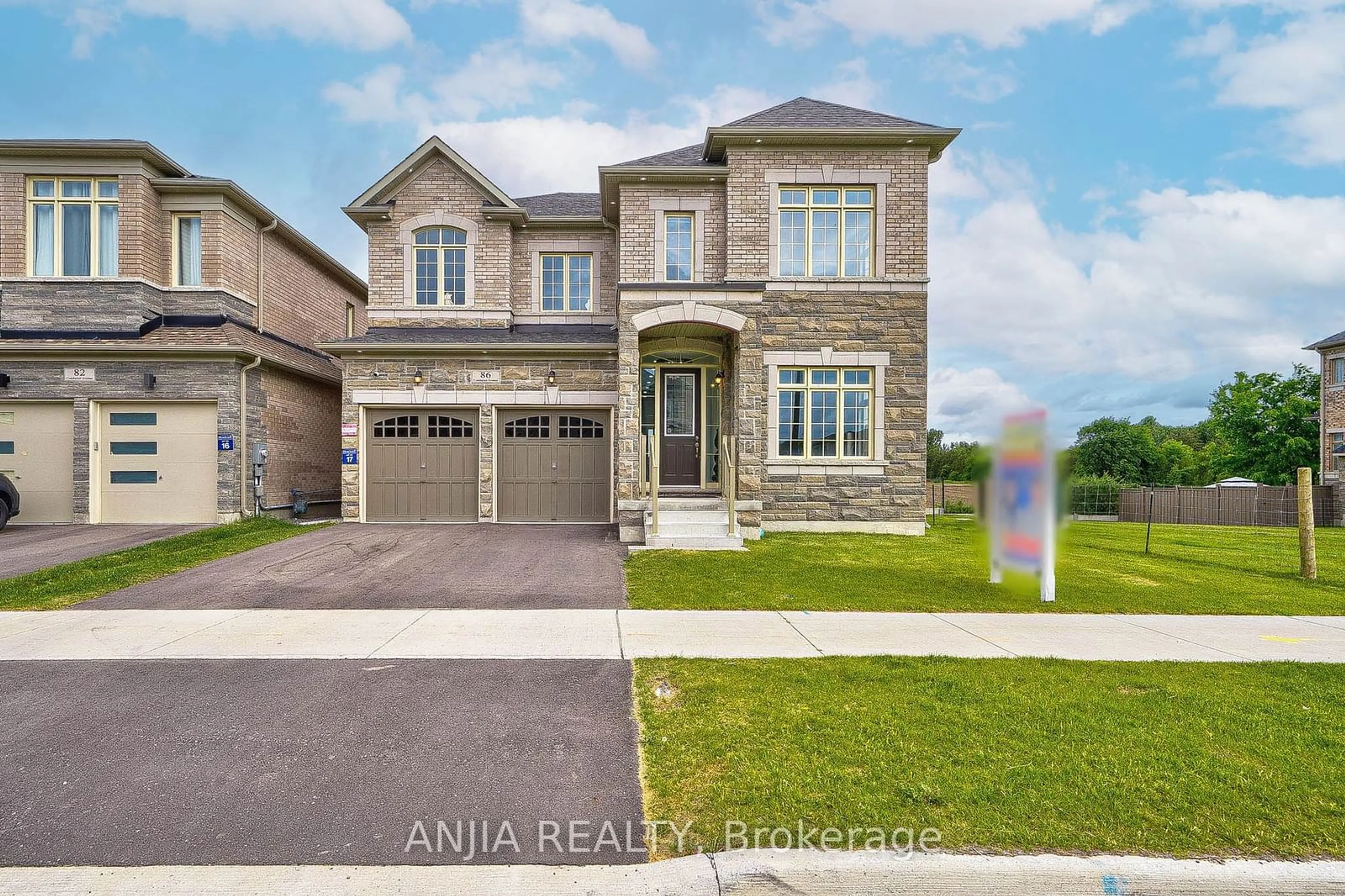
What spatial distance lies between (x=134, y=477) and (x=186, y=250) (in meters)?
5.08

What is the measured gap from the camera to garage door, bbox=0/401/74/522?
1330 cm

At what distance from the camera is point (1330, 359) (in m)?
25.3

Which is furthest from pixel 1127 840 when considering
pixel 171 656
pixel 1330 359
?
pixel 1330 359

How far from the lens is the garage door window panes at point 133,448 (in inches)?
531

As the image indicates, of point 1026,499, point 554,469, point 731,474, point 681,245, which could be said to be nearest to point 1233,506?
point 731,474

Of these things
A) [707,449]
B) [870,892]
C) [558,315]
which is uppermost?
[558,315]

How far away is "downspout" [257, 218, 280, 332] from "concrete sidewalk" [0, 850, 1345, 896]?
49.8 feet

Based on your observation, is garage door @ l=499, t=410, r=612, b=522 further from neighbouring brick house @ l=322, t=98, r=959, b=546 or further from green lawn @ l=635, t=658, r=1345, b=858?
green lawn @ l=635, t=658, r=1345, b=858

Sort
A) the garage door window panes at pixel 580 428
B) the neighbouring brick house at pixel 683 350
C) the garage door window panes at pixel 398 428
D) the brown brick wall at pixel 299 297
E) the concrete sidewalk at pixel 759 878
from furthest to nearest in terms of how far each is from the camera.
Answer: the brown brick wall at pixel 299 297, the garage door window panes at pixel 580 428, the garage door window panes at pixel 398 428, the neighbouring brick house at pixel 683 350, the concrete sidewalk at pixel 759 878

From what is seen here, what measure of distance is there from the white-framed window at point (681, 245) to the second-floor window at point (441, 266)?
4929mm

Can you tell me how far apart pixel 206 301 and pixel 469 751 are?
14665 mm

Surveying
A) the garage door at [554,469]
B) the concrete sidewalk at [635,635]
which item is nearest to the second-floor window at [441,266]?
the garage door at [554,469]

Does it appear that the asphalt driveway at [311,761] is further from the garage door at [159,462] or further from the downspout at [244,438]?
the garage door at [159,462]

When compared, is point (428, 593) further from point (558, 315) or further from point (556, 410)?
point (558, 315)
